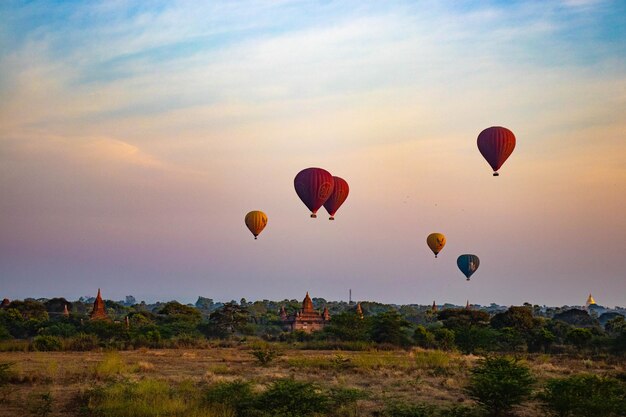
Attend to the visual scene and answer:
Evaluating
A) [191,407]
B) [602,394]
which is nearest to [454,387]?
[602,394]

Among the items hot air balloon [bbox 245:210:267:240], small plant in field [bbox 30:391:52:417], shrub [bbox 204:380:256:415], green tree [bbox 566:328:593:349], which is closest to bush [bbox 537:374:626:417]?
shrub [bbox 204:380:256:415]

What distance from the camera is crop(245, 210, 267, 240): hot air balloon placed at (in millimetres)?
61656

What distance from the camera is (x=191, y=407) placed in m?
17.9

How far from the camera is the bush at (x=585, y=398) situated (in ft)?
53.6

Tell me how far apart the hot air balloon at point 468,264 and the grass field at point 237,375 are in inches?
1682

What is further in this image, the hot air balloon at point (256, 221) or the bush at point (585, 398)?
the hot air balloon at point (256, 221)

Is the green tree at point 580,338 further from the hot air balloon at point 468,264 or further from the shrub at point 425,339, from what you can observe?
the hot air balloon at point 468,264

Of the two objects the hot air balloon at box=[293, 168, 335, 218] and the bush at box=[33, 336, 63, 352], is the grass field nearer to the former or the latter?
the bush at box=[33, 336, 63, 352]

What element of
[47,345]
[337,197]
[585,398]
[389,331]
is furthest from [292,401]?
[337,197]

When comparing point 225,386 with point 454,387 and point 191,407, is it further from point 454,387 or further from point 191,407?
point 454,387

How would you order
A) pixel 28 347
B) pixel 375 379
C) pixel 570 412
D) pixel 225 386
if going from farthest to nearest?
pixel 28 347 < pixel 375 379 < pixel 225 386 < pixel 570 412

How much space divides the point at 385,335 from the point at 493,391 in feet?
101

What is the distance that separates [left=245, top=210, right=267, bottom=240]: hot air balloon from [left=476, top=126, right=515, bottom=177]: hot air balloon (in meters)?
23.7

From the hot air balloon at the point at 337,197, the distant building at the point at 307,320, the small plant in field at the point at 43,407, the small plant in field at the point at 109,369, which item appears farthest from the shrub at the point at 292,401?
the distant building at the point at 307,320
